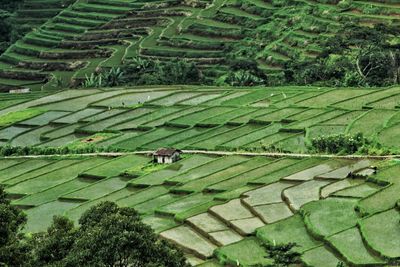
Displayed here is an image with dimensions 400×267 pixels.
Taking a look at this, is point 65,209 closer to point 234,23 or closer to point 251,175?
point 251,175

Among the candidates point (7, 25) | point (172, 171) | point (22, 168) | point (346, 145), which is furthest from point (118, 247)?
point (7, 25)

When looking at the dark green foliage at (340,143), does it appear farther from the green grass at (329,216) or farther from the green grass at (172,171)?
the green grass at (329,216)

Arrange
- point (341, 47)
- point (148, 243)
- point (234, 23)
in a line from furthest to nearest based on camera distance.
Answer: point (234, 23), point (341, 47), point (148, 243)

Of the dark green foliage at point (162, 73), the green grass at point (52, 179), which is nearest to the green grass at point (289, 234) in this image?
the green grass at point (52, 179)

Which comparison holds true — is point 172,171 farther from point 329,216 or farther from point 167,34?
point 167,34

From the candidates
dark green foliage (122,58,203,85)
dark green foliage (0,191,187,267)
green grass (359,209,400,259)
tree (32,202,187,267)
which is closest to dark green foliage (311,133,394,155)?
green grass (359,209,400,259)

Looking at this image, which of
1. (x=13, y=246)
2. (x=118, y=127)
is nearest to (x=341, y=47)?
(x=118, y=127)
